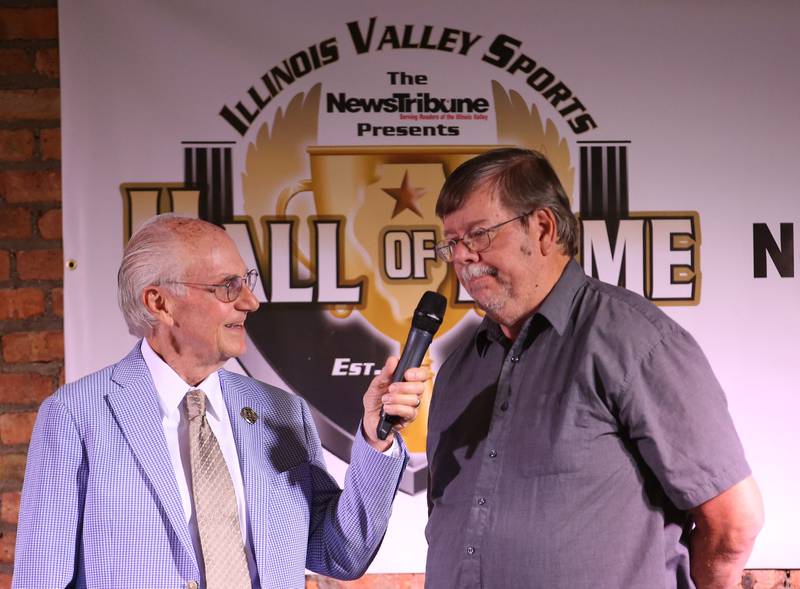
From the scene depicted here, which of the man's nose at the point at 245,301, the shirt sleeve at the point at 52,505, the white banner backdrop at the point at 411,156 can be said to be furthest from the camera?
the white banner backdrop at the point at 411,156

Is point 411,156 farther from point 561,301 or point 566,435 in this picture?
point 566,435

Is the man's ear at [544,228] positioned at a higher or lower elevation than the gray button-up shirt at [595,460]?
higher

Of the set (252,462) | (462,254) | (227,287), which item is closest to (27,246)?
(227,287)

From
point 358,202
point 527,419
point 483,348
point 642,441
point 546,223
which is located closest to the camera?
point 642,441

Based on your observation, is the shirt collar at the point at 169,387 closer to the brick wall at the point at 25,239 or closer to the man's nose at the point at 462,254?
the man's nose at the point at 462,254

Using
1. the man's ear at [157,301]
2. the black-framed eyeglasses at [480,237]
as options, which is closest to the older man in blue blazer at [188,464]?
the man's ear at [157,301]

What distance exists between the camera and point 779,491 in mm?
2725

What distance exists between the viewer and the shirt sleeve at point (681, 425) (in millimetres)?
1496

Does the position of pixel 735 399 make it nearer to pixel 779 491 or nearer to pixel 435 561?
pixel 779 491

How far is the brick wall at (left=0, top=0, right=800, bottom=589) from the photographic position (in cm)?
276

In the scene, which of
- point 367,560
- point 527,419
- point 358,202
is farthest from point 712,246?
point 367,560

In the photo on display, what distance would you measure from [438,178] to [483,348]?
3.17ft

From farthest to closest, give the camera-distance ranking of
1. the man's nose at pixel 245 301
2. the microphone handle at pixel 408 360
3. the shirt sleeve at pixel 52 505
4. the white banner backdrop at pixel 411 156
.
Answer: the white banner backdrop at pixel 411 156 → the man's nose at pixel 245 301 → the microphone handle at pixel 408 360 → the shirt sleeve at pixel 52 505

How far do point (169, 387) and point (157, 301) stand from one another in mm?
171
